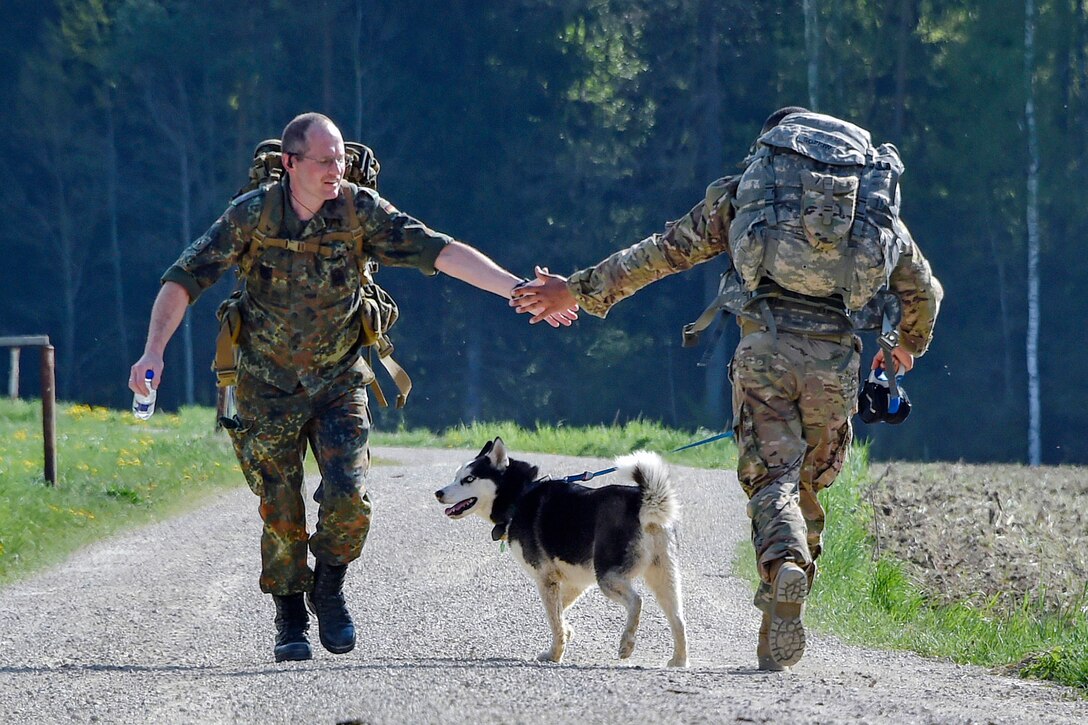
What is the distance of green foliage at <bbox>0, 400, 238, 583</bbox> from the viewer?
1139 centimetres

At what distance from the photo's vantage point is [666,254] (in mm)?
6777

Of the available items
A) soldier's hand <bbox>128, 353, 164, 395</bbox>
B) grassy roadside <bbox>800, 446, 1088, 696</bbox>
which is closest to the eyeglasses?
soldier's hand <bbox>128, 353, 164, 395</bbox>

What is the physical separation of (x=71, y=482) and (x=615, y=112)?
105 feet

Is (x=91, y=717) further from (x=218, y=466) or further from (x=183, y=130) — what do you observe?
(x=183, y=130)

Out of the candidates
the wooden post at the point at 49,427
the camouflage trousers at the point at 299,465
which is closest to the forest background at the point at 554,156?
the wooden post at the point at 49,427

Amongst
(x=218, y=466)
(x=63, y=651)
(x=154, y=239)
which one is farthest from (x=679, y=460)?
(x=154, y=239)

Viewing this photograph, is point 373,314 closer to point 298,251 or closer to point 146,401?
point 298,251

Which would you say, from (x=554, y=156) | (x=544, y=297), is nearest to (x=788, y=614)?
(x=544, y=297)

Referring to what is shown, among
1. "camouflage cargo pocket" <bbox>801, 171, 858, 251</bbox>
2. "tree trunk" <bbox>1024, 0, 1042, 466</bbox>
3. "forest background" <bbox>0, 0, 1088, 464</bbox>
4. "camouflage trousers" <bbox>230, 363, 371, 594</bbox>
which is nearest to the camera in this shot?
"camouflage cargo pocket" <bbox>801, 171, 858, 251</bbox>

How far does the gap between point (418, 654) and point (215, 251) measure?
2.08 meters

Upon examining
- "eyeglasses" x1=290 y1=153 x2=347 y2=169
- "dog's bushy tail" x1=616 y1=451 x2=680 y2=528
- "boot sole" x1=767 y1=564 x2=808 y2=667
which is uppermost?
"eyeglasses" x1=290 y1=153 x2=347 y2=169

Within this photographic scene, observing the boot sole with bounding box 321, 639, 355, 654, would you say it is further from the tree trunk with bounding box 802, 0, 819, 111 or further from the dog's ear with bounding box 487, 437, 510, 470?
the tree trunk with bounding box 802, 0, 819, 111

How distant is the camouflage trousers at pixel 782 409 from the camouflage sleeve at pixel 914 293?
1.06 ft

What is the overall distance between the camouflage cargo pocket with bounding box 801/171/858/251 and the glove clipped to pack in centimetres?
94
